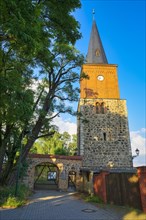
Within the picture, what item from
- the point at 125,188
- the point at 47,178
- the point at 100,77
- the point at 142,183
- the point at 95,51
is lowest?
the point at 47,178

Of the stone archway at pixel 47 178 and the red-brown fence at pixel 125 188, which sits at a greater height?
the red-brown fence at pixel 125 188

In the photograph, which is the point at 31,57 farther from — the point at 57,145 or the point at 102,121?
the point at 57,145

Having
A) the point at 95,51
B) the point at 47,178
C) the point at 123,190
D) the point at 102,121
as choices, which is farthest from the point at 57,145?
the point at 123,190

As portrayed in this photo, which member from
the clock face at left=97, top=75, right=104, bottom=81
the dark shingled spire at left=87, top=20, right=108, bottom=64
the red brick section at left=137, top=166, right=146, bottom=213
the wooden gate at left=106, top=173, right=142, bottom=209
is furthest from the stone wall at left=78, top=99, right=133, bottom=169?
the red brick section at left=137, top=166, right=146, bottom=213

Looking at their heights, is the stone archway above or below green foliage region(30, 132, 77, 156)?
below

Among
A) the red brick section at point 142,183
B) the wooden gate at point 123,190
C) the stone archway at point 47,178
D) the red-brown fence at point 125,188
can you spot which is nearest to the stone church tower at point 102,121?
the stone archway at point 47,178

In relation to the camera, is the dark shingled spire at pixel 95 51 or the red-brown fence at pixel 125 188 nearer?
the red-brown fence at pixel 125 188

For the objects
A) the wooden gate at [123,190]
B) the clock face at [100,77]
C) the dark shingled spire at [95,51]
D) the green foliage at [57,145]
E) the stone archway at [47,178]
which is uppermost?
the dark shingled spire at [95,51]

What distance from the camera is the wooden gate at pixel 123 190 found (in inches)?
315

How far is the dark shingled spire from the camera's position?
24.3m

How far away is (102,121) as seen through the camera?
66.8ft

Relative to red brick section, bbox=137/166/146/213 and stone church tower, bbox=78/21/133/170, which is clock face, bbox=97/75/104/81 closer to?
stone church tower, bbox=78/21/133/170

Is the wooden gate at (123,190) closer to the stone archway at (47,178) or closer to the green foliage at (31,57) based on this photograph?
the green foliage at (31,57)

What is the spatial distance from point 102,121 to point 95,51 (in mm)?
11431
